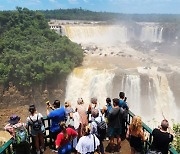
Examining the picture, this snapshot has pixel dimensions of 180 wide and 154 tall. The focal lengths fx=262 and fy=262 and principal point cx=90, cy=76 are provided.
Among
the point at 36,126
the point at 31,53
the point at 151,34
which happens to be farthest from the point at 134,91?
the point at 151,34

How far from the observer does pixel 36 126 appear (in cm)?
625

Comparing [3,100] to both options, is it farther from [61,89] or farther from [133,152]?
[133,152]

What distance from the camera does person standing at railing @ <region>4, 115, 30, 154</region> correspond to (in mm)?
5668

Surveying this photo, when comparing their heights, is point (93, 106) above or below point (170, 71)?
above

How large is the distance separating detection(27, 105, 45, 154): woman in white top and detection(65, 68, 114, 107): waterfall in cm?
1550

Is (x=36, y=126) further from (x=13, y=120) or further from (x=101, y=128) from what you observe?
(x=101, y=128)

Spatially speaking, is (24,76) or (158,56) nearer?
(24,76)

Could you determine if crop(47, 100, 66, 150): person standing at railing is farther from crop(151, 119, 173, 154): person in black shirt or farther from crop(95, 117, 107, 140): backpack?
crop(151, 119, 173, 154): person in black shirt

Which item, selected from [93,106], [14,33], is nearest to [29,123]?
[93,106]

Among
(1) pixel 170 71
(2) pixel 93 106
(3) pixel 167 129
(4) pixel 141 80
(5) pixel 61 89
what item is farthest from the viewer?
(5) pixel 61 89

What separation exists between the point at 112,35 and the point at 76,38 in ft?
23.7

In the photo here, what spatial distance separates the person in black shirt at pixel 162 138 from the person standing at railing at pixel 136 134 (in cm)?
43

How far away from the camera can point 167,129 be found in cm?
526

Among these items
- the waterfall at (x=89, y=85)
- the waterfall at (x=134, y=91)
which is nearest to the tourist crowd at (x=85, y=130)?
the waterfall at (x=134, y=91)
